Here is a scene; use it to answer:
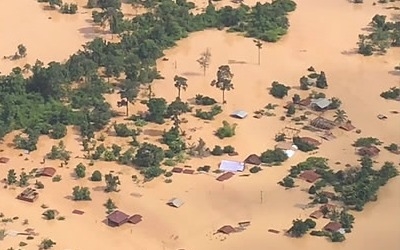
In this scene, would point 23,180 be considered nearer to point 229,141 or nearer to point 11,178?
point 11,178

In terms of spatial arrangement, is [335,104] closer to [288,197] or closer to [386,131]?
[386,131]

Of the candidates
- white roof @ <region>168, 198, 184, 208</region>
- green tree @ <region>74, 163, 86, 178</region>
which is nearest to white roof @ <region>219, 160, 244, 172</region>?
white roof @ <region>168, 198, 184, 208</region>

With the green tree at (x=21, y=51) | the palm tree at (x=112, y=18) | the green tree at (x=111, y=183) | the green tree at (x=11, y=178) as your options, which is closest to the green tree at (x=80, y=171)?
the green tree at (x=111, y=183)

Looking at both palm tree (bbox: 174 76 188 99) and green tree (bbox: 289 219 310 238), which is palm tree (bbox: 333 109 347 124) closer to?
palm tree (bbox: 174 76 188 99)

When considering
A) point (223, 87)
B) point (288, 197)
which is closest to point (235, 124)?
point (223, 87)

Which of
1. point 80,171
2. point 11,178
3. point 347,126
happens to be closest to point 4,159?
point 11,178
